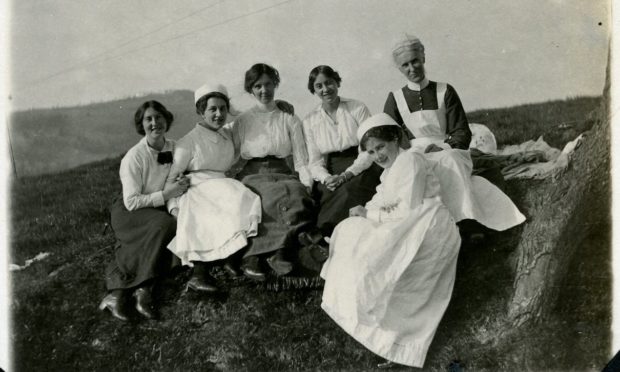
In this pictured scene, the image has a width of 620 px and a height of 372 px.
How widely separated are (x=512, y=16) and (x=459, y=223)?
1860 mm

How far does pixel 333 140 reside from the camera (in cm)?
466

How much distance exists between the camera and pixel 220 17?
196 inches

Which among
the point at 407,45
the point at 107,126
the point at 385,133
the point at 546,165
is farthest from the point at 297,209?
the point at 546,165

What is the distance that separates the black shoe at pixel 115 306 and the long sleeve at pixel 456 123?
8.75ft

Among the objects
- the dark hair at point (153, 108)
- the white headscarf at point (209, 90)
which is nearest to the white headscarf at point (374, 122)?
the white headscarf at point (209, 90)

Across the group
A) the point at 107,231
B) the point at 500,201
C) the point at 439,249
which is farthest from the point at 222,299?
the point at 500,201

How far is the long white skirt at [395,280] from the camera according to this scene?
3904mm

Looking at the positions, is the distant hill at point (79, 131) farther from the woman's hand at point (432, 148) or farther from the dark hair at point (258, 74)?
the woman's hand at point (432, 148)

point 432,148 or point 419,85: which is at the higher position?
point 419,85

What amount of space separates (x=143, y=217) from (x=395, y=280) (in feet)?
6.12

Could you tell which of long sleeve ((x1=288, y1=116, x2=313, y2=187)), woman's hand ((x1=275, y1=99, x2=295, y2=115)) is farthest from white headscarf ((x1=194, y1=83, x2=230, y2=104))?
long sleeve ((x1=288, y1=116, x2=313, y2=187))

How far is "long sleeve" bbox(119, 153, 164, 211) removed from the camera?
4.39 metres

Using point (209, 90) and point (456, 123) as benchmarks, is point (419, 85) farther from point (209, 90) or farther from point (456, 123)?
point (209, 90)

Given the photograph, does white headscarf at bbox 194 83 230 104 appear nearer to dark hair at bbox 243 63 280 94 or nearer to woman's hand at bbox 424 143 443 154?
dark hair at bbox 243 63 280 94
